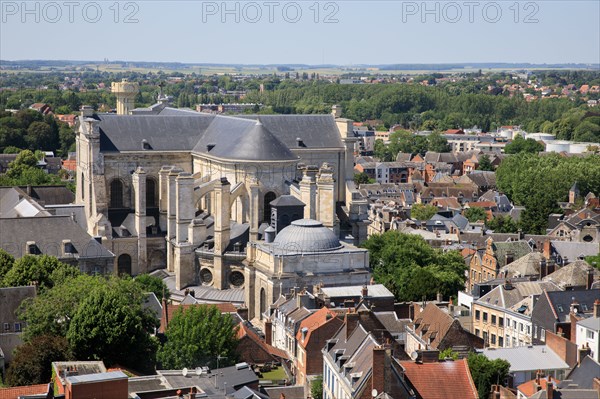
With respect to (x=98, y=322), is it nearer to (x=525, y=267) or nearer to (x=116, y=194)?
(x=116, y=194)

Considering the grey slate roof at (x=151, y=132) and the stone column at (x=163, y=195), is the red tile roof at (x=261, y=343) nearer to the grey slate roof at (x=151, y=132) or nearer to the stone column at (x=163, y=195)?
the stone column at (x=163, y=195)

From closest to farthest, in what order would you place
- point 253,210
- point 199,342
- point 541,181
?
point 199,342
point 253,210
point 541,181

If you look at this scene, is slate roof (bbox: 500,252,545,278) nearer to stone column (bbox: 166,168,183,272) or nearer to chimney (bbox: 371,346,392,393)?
stone column (bbox: 166,168,183,272)

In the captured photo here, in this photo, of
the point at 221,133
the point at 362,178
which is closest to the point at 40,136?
the point at 362,178

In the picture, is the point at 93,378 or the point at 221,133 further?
the point at 221,133

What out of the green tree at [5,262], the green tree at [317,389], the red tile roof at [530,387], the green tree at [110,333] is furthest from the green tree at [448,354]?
the green tree at [5,262]

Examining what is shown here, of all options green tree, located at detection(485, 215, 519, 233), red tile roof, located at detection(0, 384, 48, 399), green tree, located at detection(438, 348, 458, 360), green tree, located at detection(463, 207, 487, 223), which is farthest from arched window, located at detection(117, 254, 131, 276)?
green tree, located at detection(463, 207, 487, 223)

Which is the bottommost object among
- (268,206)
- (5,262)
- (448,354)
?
(448,354)
